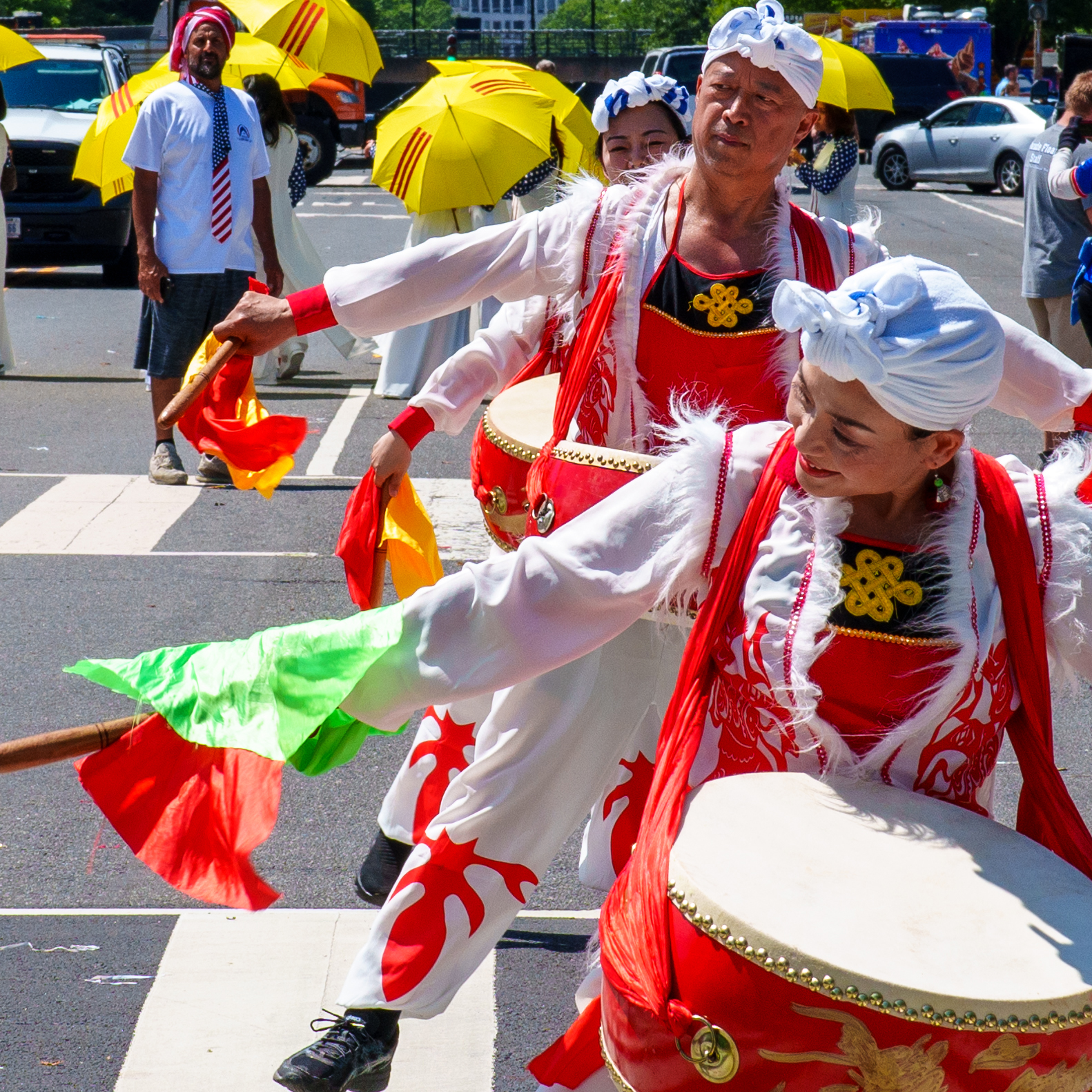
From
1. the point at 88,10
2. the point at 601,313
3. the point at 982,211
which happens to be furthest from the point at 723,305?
the point at 88,10

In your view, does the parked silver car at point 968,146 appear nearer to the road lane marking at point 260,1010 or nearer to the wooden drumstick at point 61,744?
the road lane marking at point 260,1010

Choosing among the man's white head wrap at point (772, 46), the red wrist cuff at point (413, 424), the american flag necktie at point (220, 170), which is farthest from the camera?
the american flag necktie at point (220, 170)

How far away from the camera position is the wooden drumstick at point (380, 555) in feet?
11.7

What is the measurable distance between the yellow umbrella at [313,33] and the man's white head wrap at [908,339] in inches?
308

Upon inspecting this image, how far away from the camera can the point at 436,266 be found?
3.04 metres

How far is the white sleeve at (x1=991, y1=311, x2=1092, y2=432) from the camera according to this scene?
2.75 m

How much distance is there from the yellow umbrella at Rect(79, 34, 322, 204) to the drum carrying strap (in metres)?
7.87

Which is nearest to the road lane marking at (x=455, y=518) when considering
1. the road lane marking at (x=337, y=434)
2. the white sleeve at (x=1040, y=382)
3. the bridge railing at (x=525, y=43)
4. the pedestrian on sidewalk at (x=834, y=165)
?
the road lane marking at (x=337, y=434)

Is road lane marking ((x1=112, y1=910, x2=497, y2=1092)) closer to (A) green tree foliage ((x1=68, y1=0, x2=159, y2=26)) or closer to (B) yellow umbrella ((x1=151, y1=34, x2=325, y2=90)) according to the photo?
(B) yellow umbrella ((x1=151, y1=34, x2=325, y2=90))

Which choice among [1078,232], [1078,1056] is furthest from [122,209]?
[1078,1056]

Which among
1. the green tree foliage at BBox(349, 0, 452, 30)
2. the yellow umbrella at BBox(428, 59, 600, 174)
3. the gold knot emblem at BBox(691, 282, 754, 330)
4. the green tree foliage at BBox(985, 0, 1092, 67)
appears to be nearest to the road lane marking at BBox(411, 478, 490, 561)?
the yellow umbrella at BBox(428, 59, 600, 174)

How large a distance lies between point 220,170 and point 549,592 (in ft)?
19.6

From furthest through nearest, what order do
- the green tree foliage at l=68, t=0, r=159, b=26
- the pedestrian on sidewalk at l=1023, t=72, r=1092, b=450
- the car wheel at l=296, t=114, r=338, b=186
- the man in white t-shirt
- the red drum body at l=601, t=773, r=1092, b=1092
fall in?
the green tree foliage at l=68, t=0, r=159, b=26 → the car wheel at l=296, t=114, r=338, b=186 → the pedestrian on sidewalk at l=1023, t=72, r=1092, b=450 → the man in white t-shirt → the red drum body at l=601, t=773, r=1092, b=1092

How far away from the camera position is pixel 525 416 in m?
3.27
